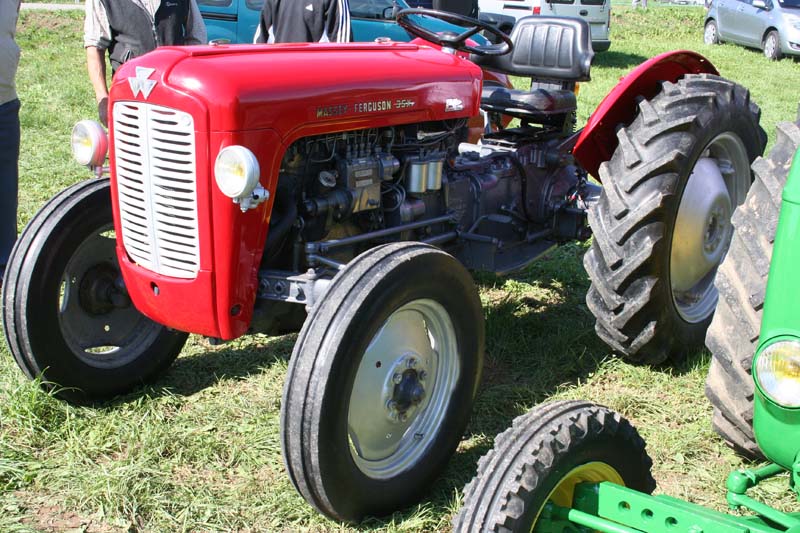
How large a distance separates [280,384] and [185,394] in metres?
0.42

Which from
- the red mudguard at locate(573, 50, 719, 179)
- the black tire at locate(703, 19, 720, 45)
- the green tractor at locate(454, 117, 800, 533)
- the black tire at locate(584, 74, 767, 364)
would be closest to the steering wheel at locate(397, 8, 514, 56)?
the red mudguard at locate(573, 50, 719, 179)

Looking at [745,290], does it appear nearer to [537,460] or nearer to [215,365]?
[537,460]

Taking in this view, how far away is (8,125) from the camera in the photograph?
4.42 meters

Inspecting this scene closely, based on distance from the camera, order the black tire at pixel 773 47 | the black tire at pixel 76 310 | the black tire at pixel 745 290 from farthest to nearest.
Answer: the black tire at pixel 773 47, the black tire at pixel 76 310, the black tire at pixel 745 290

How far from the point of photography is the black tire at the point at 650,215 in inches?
142

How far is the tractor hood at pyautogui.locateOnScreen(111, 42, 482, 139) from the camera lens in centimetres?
279

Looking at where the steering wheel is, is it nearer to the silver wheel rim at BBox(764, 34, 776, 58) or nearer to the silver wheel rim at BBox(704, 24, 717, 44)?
the silver wheel rim at BBox(764, 34, 776, 58)

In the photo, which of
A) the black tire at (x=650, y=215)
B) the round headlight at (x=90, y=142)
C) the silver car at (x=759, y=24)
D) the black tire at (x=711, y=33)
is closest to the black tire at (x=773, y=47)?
the silver car at (x=759, y=24)

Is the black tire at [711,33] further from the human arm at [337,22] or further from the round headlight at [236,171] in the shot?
the round headlight at [236,171]

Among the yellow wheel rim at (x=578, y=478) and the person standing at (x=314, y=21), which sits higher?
the person standing at (x=314, y=21)

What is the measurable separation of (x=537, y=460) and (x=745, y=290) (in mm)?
906

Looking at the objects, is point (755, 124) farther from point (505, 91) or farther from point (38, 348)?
point (38, 348)

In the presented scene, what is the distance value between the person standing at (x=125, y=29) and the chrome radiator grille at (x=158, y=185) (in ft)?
5.29

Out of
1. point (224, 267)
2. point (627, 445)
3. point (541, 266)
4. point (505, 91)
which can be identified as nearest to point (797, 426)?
point (627, 445)
